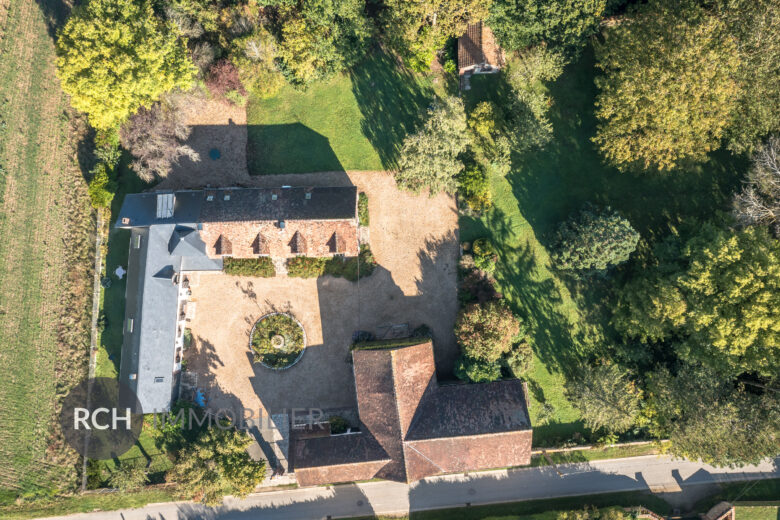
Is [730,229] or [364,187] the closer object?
[730,229]

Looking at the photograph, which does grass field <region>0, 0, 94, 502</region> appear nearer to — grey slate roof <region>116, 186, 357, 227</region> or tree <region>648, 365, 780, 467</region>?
grey slate roof <region>116, 186, 357, 227</region>

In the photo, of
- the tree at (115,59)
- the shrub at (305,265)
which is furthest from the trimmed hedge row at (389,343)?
the tree at (115,59)

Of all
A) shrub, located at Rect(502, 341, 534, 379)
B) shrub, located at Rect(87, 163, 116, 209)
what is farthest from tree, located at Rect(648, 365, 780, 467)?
shrub, located at Rect(87, 163, 116, 209)

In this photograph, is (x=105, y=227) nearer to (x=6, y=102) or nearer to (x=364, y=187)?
(x=6, y=102)

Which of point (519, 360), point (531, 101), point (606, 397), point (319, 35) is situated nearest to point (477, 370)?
point (519, 360)

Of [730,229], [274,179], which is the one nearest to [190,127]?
[274,179]

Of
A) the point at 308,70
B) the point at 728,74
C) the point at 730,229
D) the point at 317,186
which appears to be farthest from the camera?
the point at 317,186
